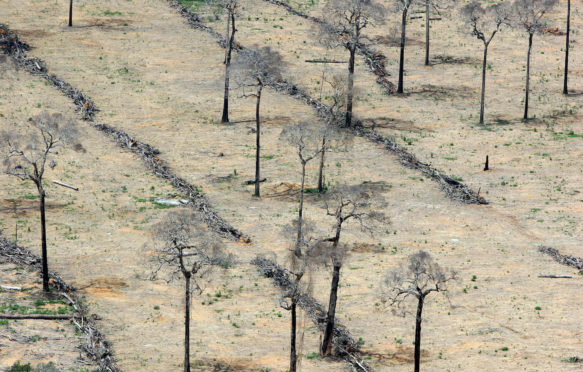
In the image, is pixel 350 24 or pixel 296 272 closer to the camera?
pixel 296 272

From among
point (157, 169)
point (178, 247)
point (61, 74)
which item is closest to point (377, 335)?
point (178, 247)

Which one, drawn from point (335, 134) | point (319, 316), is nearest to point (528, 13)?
point (335, 134)

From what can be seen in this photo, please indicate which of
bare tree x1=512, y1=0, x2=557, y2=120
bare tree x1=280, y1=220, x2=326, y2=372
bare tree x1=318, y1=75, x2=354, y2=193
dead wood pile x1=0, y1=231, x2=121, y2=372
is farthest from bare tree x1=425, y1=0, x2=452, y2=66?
bare tree x1=280, y1=220, x2=326, y2=372

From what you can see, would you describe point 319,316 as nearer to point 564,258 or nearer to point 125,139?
point 564,258

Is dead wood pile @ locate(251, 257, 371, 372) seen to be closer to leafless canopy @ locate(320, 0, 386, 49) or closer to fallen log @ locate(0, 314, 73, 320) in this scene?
fallen log @ locate(0, 314, 73, 320)

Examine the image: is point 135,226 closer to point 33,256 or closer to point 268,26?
point 33,256

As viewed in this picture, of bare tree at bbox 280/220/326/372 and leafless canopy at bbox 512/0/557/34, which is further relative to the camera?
leafless canopy at bbox 512/0/557/34
